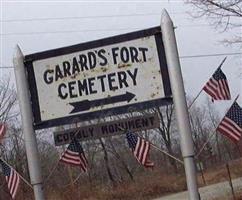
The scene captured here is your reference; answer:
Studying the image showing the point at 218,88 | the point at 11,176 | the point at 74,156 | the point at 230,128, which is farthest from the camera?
the point at 230,128

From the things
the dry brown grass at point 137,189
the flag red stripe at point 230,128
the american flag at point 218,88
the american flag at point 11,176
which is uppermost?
the american flag at point 218,88

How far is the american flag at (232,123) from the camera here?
9.09 m

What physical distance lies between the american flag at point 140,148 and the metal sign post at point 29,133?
5.34 ft

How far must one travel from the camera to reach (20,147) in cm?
5025

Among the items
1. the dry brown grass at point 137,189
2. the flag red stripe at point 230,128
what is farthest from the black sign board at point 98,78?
the dry brown grass at point 137,189

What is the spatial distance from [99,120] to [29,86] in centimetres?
84

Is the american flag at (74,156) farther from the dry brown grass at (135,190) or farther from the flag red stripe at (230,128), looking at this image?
the dry brown grass at (135,190)

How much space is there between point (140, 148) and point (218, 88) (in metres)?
1.33

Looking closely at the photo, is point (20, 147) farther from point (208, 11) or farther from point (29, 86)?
point (29, 86)

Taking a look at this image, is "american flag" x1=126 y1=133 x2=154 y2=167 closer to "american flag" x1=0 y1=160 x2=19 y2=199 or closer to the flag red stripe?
the flag red stripe

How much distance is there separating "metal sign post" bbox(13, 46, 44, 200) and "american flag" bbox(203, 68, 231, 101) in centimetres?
270

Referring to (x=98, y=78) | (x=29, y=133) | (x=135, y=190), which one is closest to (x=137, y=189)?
(x=135, y=190)

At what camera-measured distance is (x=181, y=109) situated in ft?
18.6

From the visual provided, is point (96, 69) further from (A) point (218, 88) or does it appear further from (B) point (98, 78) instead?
(A) point (218, 88)
